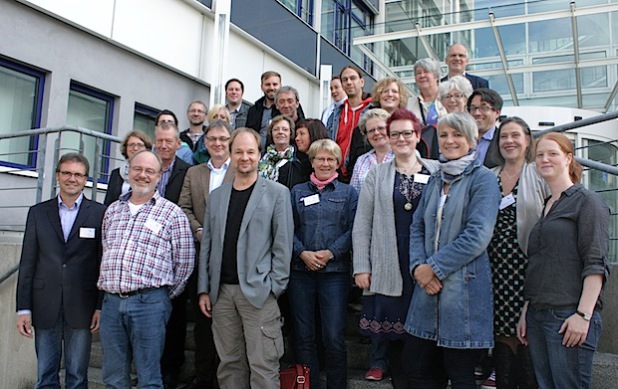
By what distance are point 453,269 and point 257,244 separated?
48.7 inches

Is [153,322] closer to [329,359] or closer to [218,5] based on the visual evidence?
[329,359]

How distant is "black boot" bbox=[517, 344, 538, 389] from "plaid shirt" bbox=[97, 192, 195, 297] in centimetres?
199

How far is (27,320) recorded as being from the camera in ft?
11.5

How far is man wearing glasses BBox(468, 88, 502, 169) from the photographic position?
366cm

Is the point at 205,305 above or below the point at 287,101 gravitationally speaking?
below

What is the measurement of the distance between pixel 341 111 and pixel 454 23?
18.1ft

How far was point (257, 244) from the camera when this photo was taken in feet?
10.8

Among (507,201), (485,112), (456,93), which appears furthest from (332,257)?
(456,93)

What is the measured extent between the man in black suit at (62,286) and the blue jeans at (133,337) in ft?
0.96

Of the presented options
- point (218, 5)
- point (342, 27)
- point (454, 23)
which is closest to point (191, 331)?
point (218, 5)

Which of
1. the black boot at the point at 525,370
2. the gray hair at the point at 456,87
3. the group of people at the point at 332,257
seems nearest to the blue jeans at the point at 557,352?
the group of people at the point at 332,257

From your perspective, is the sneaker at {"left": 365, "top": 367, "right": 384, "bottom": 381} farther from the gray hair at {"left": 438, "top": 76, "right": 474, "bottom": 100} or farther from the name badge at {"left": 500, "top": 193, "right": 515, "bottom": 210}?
the gray hair at {"left": 438, "top": 76, "right": 474, "bottom": 100}

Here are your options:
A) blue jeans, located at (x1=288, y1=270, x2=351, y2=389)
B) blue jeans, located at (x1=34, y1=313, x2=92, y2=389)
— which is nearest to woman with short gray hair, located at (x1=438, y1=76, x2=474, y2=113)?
blue jeans, located at (x1=288, y1=270, x2=351, y2=389)

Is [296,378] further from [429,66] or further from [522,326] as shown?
[429,66]
